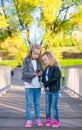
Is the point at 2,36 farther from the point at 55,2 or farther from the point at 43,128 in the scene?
the point at 43,128

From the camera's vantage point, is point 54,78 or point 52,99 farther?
point 52,99

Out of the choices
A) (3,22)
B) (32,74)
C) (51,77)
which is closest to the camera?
(32,74)

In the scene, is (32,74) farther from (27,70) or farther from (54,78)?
(54,78)

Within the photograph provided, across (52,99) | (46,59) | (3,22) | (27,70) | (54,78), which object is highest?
(3,22)

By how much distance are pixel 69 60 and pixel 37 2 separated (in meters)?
32.0

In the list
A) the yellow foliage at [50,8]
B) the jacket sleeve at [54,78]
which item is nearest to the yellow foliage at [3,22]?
the yellow foliage at [50,8]

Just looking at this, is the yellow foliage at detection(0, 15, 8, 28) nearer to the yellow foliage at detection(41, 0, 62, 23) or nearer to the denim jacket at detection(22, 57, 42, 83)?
the yellow foliage at detection(41, 0, 62, 23)

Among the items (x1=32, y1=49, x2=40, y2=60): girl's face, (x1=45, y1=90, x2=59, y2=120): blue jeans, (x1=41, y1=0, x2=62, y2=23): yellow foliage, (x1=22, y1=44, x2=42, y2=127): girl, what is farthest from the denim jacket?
(x1=41, y1=0, x2=62, y2=23): yellow foliage

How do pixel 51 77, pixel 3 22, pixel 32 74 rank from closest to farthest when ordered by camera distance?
pixel 32 74 → pixel 51 77 → pixel 3 22

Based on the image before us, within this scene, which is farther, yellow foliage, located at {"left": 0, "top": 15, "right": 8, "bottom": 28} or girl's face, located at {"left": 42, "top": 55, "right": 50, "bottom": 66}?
yellow foliage, located at {"left": 0, "top": 15, "right": 8, "bottom": 28}

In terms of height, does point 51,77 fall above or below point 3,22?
below

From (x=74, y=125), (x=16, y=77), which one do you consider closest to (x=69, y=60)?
(x=16, y=77)

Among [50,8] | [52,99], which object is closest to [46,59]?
[52,99]

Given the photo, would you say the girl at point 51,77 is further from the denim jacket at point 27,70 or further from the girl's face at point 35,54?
the denim jacket at point 27,70
